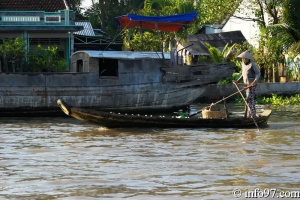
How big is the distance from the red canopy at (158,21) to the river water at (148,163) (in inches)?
138

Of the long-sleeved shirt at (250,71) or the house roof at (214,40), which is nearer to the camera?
the long-sleeved shirt at (250,71)

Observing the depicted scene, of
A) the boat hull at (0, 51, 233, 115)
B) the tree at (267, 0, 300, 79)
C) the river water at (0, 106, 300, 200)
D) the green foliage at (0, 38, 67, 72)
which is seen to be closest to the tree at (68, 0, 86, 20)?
the tree at (267, 0, 300, 79)

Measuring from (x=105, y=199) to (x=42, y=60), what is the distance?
40.5 ft

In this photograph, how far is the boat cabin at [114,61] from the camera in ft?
63.2

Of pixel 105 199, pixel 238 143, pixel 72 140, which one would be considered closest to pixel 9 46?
pixel 72 140

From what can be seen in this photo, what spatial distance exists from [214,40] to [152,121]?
62.7ft

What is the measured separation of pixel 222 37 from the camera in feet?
112

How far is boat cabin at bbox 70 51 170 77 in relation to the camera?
19250 millimetres

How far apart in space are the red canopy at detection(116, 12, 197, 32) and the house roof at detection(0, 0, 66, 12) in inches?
442

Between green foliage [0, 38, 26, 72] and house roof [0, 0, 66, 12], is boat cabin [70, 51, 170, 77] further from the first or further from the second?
house roof [0, 0, 66, 12]

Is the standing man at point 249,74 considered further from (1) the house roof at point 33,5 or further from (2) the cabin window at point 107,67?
(1) the house roof at point 33,5

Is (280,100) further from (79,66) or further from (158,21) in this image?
(79,66)

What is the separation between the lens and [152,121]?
49.9ft

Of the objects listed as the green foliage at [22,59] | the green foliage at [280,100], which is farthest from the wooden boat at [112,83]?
the green foliage at [280,100]
